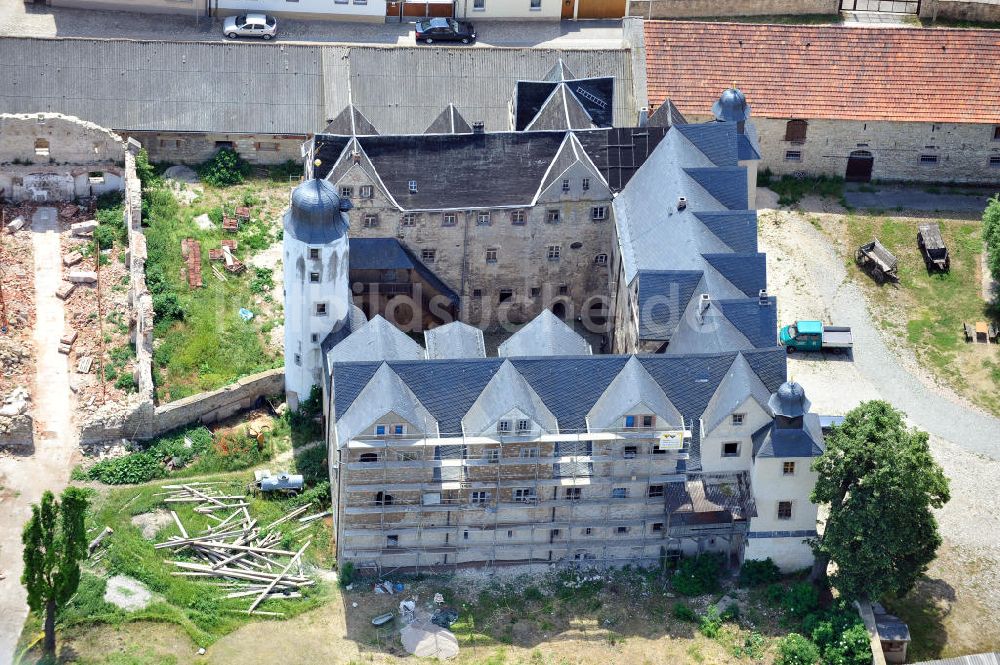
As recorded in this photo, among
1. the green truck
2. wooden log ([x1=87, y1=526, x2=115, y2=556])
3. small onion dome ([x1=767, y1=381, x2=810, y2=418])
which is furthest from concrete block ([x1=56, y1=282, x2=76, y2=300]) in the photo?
small onion dome ([x1=767, y1=381, x2=810, y2=418])

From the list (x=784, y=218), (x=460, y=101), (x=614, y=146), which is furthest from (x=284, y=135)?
(x=784, y=218)

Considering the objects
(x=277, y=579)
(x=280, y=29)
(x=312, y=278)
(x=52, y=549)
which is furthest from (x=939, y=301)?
(x=52, y=549)

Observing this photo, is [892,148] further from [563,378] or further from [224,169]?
[224,169]

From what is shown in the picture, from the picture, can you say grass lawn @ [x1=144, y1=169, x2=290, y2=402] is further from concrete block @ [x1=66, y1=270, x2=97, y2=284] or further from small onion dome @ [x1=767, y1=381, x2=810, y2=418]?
small onion dome @ [x1=767, y1=381, x2=810, y2=418]

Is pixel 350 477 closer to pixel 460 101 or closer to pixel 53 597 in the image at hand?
pixel 53 597

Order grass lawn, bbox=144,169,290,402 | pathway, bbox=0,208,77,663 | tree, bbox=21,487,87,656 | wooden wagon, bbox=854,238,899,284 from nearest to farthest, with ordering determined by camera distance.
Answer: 1. tree, bbox=21,487,87,656
2. pathway, bbox=0,208,77,663
3. grass lawn, bbox=144,169,290,402
4. wooden wagon, bbox=854,238,899,284

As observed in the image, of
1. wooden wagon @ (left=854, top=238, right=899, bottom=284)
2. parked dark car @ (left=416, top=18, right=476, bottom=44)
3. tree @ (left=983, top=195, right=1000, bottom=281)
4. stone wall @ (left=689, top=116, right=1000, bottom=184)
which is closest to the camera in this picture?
tree @ (left=983, top=195, right=1000, bottom=281)
